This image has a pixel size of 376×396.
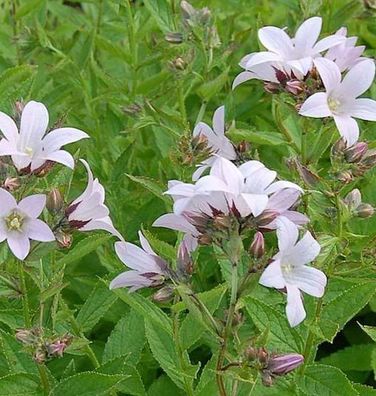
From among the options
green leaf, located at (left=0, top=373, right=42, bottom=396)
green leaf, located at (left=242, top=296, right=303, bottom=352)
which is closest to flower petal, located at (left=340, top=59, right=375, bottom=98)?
green leaf, located at (left=242, top=296, right=303, bottom=352)

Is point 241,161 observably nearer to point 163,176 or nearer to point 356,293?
point 356,293

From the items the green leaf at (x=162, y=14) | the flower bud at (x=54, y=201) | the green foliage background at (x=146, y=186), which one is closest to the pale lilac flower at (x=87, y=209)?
the flower bud at (x=54, y=201)

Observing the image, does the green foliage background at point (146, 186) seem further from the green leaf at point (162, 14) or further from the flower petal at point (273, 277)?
the flower petal at point (273, 277)

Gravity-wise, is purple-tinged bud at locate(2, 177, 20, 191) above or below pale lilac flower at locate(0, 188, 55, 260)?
above

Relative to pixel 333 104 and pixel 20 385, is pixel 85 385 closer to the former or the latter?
pixel 20 385

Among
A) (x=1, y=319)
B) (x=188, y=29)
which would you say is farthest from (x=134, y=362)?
(x=188, y=29)

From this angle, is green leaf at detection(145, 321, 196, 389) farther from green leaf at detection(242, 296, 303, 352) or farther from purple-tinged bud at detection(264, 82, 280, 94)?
purple-tinged bud at detection(264, 82, 280, 94)
